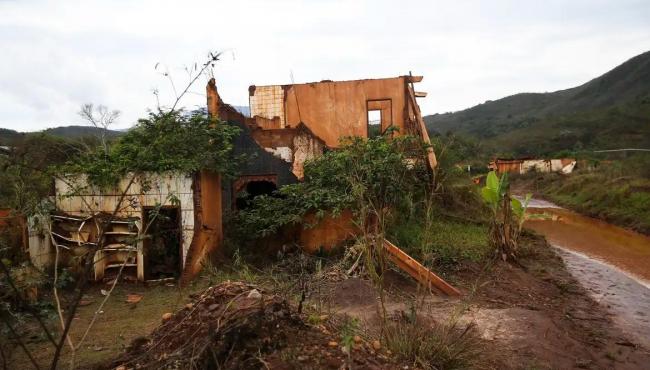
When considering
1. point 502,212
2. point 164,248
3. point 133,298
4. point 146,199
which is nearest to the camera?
point 133,298

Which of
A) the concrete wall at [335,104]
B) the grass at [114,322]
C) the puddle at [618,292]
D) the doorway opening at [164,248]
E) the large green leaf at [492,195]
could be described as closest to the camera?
the grass at [114,322]

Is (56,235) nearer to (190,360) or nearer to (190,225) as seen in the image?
(190,225)

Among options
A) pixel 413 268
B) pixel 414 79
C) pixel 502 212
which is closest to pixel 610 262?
pixel 502 212

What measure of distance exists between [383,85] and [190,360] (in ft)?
39.4

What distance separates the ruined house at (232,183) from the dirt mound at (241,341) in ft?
3.20

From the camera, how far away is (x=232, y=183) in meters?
11.2

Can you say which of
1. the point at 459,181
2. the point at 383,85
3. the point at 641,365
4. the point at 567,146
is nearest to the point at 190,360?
the point at 641,365

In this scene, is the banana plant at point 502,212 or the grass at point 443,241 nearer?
the grass at point 443,241

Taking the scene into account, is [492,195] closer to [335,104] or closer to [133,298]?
[335,104]

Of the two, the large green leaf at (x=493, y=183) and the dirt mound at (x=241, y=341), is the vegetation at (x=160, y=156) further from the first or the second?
the large green leaf at (x=493, y=183)

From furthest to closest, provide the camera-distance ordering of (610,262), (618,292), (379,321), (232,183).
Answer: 1. (610,262)
2. (232,183)
3. (618,292)
4. (379,321)

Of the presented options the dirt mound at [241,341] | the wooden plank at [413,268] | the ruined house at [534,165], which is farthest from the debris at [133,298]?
the ruined house at [534,165]

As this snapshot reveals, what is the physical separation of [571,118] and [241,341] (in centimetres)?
5685

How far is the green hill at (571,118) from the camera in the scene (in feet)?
140
